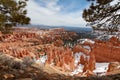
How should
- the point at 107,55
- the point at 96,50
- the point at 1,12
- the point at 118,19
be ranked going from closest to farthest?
the point at 118,19 → the point at 1,12 → the point at 107,55 → the point at 96,50

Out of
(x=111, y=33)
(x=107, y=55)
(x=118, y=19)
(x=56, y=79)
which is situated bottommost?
(x=107, y=55)

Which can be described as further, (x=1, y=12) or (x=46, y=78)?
(x=1, y=12)

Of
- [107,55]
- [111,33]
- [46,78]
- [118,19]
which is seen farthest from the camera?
[107,55]

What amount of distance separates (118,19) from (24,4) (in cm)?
486

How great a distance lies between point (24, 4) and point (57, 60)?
112 feet

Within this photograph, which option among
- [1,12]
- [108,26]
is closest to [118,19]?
[108,26]

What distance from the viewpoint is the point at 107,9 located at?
10.0m

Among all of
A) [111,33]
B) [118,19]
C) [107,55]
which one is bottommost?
[107,55]

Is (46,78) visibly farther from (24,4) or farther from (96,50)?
(96,50)

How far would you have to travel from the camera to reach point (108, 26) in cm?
1027

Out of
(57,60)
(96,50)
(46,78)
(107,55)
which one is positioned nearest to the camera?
(46,78)

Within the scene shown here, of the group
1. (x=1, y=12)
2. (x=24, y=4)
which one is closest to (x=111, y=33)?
(x=24, y=4)

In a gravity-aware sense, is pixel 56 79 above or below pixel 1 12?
below

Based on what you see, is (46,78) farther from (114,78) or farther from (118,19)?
(118,19)
